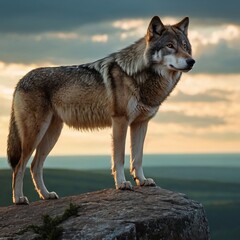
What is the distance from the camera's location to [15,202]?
13883mm

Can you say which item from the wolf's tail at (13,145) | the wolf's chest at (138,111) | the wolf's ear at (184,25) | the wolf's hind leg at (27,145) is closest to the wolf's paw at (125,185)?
the wolf's chest at (138,111)

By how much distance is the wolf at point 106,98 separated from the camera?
42.6 ft

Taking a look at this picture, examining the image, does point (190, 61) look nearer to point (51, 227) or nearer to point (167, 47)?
point (167, 47)

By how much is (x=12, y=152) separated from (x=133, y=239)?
3.55 m

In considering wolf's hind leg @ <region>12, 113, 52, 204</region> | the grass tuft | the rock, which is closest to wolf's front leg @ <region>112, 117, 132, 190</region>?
the rock

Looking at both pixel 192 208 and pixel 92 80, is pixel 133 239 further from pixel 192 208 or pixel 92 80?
pixel 92 80

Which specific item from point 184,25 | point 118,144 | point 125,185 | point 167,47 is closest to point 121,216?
point 125,185

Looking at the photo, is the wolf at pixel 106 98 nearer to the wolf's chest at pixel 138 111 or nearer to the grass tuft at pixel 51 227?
the wolf's chest at pixel 138 111

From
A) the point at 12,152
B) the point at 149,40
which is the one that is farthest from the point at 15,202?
the point at 149,40

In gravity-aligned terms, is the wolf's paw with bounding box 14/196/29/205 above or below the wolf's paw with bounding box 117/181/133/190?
below

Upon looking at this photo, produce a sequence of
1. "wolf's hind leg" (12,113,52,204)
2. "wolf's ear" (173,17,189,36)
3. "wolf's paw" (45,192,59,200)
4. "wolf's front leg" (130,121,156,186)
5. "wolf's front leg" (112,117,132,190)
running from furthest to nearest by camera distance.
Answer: "wolf's paw" (45,192,59,200) < "wolf's hind leg" (12,113,52,204) < "wolf's front leg" (130,121,156,186) < "wolf's ear" (173,17,189,36) < "wolf's front leg" (112,117,132,190)

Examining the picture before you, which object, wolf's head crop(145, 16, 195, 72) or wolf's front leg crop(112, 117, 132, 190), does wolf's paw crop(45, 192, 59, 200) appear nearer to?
wolf's front leg crop(112, 117, 132, 190)

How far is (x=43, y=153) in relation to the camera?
46.4 feet

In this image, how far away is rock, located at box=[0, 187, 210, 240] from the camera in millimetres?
11820
